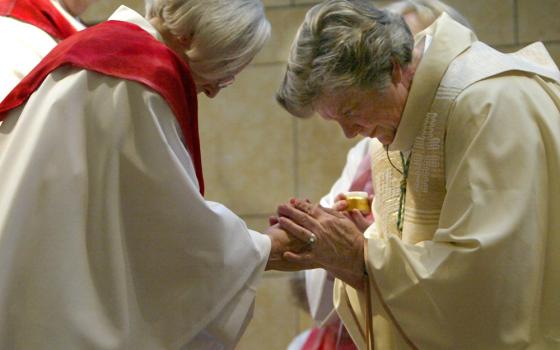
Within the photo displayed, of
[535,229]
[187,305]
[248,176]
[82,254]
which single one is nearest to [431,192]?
[535,229]

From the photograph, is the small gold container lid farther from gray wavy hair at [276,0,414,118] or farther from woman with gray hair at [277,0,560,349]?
gray wavy hair at [276,0,414,118]

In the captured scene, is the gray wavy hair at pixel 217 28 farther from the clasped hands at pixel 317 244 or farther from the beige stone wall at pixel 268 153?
the beige stone wall at pixel 268 153

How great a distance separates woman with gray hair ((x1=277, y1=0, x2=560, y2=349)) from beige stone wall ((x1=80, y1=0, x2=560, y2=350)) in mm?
2774

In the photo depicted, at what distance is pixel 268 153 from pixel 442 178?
10.0 ft

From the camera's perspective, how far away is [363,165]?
4809 millimetres

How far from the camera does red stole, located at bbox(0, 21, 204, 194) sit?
10.3ft

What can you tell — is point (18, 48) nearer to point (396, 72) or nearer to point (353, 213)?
point (353, 213)

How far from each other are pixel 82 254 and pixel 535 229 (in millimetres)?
1258

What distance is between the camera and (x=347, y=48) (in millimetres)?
3332

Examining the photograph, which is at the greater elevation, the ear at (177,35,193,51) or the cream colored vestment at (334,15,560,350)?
the ear at (177,35,193,51)

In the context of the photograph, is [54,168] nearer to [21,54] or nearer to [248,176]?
[21,54]

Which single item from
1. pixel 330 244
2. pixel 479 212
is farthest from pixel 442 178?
pixel 330 244

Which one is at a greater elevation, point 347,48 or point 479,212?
point 347,48

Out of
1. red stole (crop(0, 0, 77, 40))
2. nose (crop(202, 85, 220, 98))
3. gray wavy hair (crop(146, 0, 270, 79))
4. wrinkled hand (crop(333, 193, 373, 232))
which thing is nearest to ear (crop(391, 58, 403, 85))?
gray wavy hair (crop(146, 0, 270, 79))
